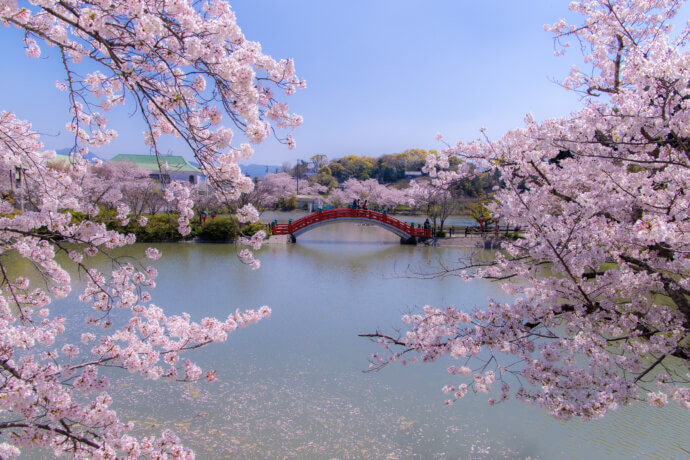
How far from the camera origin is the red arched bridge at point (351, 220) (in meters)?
13.8

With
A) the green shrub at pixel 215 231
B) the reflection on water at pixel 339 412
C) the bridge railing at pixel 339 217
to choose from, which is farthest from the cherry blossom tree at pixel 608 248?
the bridge railing at pixel 339 217

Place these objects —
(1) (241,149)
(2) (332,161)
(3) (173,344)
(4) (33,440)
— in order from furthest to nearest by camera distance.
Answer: (2) (332,161)
(3) (173,344)
(1) (241,149)
(4) (33,440)

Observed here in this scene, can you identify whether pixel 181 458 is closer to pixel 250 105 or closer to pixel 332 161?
pixel 250 105

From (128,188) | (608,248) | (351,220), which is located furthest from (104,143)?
(128,188)

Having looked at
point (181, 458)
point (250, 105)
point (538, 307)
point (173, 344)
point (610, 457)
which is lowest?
point (610, 457)

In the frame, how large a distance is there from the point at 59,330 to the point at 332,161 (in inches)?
1500

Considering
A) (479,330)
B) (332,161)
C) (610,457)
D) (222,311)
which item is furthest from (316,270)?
(332,161)

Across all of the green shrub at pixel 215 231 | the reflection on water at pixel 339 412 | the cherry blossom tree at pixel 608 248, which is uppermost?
the cherry blossom tree at pixel 608 248

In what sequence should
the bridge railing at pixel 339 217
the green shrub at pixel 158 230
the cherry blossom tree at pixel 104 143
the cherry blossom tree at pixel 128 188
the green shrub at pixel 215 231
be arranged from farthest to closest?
the cherry blossom tree at pixel 128 188
the bridge railing at pixel 339 217
the green shrub at pixel 215 231
the green shrub at pixel 158 230
the cherry blossom tree at pixel 104 143

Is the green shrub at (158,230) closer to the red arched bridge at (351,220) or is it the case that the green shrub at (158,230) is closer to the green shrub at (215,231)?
the green shrub at (215,231)

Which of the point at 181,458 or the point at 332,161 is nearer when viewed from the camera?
the point at 181,458

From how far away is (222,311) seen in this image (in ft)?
19.2

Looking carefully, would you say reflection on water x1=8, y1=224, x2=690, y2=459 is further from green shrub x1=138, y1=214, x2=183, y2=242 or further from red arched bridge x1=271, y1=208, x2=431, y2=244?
red arched bridge x1=271, y1=208, x2=431, y2=244

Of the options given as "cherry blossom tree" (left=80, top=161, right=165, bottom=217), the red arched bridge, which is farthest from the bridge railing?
"cherry blossom tree" (left=80, top=161, right=165, bottom=217)
